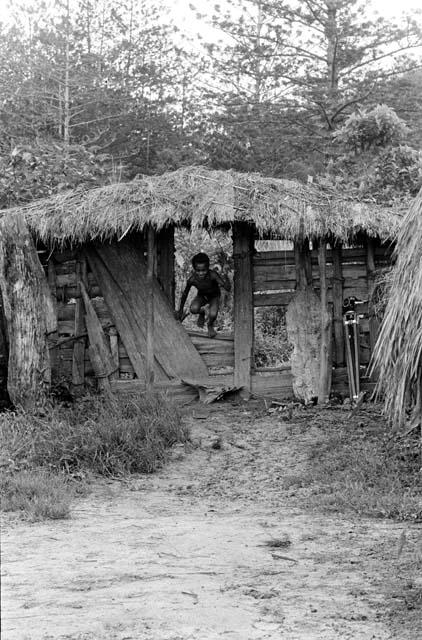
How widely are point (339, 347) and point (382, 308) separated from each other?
76 centimetres

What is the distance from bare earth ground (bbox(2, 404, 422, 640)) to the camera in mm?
4910

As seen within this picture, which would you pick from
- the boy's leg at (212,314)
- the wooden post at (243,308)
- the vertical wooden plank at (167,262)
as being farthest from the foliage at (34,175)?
the wooden post at (243,308)

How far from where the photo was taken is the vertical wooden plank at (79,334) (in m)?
11.9

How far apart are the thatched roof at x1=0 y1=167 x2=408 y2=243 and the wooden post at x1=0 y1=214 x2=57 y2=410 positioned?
90 centimetres

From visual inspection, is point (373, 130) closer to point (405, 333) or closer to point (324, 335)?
point (324, 335)

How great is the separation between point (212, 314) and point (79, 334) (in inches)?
66.5

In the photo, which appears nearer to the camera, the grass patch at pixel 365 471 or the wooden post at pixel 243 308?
the grass patch at pixel 365 471

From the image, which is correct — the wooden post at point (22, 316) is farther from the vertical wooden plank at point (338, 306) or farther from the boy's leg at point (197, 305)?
the vertical wooden plank at point (338, 306)


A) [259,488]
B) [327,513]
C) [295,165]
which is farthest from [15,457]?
[295,165]

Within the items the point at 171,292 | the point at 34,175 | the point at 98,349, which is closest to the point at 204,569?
the point at 98,349

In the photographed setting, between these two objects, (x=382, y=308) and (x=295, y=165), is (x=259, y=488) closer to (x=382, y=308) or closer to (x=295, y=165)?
(x=382, y=308)

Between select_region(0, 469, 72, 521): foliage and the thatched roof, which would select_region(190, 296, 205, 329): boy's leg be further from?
select_region(0, 469, 72, 521): foliage

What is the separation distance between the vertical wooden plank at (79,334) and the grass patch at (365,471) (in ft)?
10.4

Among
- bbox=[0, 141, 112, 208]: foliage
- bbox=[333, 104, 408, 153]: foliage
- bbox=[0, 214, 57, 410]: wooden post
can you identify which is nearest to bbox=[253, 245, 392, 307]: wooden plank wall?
bbox=[0, 214, 57, 410]: wooden post
